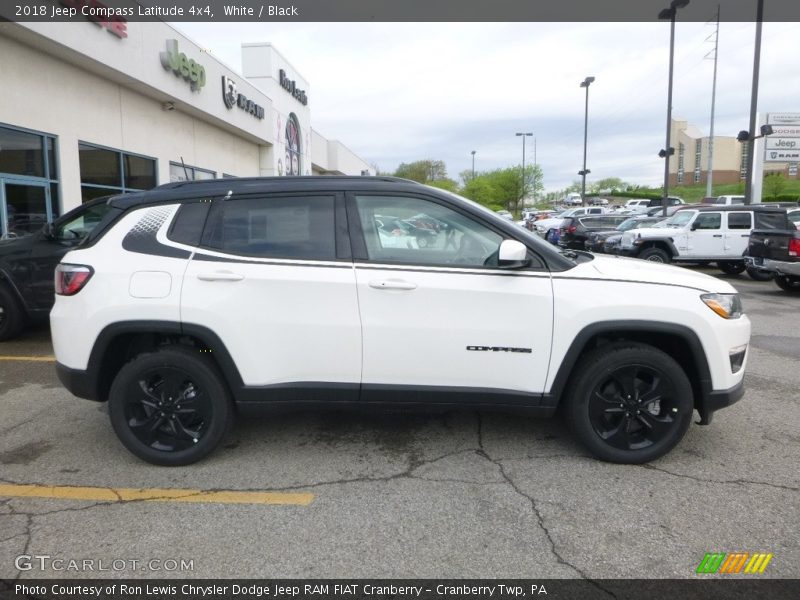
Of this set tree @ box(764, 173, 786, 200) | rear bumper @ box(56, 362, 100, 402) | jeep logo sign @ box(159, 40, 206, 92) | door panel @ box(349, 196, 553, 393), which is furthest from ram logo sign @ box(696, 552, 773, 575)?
tree @ box(764, 173, 786, 200)

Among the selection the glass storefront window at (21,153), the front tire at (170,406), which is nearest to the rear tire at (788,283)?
the front tire at (170,406)

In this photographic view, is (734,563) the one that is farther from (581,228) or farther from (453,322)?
(581,228)

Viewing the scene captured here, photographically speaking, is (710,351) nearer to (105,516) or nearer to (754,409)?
(754,409)

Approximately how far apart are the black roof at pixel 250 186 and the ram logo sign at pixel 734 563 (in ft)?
8.61

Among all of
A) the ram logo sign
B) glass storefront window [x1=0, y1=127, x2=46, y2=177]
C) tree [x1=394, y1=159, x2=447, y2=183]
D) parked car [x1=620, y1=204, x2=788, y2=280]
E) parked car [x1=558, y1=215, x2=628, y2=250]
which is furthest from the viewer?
tree [x1=394, y1=159, x2=447, y2=183]

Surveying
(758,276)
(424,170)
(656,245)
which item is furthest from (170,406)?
(424,170)

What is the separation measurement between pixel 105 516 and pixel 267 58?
25237 millimetres

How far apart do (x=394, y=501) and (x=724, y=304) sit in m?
2.40

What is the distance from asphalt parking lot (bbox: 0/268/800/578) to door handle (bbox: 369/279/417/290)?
3.83ft

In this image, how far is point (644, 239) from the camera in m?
15.2

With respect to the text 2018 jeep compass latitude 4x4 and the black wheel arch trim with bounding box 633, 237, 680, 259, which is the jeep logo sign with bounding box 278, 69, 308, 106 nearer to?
the black wheel arch trim with bounding box 633, 237, 680, 259

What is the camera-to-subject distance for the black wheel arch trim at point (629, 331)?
139 inches

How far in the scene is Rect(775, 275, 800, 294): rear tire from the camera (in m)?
12.1

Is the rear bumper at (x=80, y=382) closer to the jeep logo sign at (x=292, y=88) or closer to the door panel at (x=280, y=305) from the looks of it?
the door panel at (x=280, y=305)
